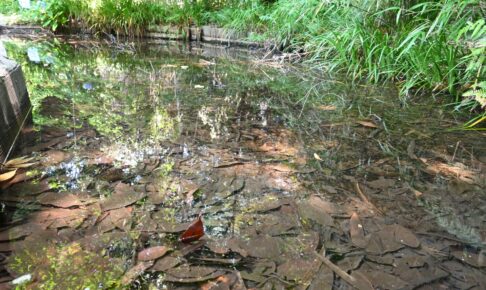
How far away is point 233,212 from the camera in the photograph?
1284mm

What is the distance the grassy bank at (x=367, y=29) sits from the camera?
8.77 ft

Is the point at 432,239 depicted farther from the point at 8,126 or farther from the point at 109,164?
the point at 8,126

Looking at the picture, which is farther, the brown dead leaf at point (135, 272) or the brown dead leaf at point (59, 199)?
the brown dead leaf at point (59, 199)

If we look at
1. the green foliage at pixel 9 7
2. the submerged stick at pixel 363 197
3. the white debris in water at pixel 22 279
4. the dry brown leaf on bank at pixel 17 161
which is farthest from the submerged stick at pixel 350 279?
the green foliage at pixel 9 7

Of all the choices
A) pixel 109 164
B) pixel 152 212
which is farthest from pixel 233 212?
pixel 109 164

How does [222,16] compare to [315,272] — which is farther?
[222,16]

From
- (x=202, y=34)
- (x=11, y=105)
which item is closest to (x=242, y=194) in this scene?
(x=11, y=105)

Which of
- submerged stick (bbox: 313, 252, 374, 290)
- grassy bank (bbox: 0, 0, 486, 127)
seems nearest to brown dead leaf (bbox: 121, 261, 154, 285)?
submerged stick (bbox: 313, 252, 374, 290)

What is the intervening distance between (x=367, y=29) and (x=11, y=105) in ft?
10.7

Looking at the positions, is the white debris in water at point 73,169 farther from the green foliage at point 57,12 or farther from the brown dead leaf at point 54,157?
the green foliage at point 57,12

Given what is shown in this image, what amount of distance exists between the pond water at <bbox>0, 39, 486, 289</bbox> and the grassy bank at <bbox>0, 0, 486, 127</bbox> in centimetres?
38

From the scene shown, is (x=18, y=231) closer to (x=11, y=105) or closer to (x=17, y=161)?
(x=17, y=161)

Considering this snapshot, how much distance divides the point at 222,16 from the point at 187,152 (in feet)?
15.5

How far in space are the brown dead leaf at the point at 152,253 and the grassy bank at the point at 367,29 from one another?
200cm
